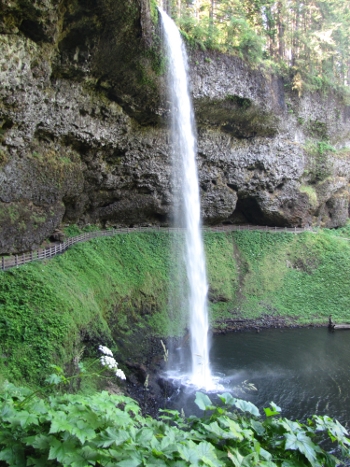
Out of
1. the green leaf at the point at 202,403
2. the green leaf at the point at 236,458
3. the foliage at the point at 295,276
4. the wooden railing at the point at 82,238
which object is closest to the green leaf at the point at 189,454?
the green leaf at the point at 236,458

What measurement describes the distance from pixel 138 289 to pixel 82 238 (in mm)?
4852

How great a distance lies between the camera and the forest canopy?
85.1 ft

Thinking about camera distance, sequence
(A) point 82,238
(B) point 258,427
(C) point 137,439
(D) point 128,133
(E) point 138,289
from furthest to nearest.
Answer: (D) point 128,133 < (A) point 82,238 < (E) point 138,289 < (B) point 258,427 < (C) point 137,439

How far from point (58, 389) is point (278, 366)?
11.4 metres

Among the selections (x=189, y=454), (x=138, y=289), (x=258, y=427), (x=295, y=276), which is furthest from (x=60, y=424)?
(x=295, y=276)

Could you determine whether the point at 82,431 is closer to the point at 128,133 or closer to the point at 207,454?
the point at 207,454

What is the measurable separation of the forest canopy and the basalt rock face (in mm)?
1643

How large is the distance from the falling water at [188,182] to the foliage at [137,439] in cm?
1378

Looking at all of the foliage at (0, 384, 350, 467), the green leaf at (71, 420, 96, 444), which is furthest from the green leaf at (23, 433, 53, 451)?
the green leaf at (71, 420, 96, 444)

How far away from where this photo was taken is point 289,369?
1814 centimetres

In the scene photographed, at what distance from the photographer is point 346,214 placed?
3709 centimetres

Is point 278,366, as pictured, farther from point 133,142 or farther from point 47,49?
point 47,49

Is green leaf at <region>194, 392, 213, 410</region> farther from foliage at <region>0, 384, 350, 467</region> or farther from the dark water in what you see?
the dark water

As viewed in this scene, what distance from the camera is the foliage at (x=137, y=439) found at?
11.0 feet
